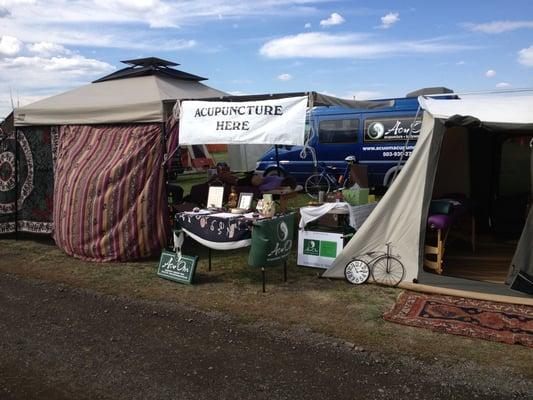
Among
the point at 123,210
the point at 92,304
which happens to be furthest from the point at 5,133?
the point at 92,304

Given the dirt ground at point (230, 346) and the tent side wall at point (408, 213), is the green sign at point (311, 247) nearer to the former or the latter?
the dirt ground at point (230, 346)

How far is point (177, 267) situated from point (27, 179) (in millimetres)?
3819

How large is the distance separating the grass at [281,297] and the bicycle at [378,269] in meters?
0.12

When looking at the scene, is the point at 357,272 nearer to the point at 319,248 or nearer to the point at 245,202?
Result: the point at 319,248

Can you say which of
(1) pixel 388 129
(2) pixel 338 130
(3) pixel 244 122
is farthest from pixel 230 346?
(2) pixel 338 130

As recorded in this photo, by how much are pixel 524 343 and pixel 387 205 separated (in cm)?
205

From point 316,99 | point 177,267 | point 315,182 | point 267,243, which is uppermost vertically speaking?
point 316,99

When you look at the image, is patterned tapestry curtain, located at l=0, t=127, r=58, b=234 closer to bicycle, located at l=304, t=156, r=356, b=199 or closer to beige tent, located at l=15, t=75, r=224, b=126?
beige tent, located at l=15, t=75, r=224, b=126

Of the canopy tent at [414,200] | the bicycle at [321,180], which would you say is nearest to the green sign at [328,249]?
the canopy tent at [414,200]

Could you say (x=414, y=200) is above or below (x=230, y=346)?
above

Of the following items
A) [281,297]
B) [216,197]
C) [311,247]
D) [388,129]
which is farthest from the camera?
[388,129]

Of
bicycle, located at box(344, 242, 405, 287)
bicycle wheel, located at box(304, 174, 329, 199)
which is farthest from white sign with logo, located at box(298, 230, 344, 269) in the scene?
bicycle wheel, located at box(304, 174, 329, 199)

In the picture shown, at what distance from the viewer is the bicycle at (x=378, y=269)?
5.44m

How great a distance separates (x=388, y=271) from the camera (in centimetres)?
548
